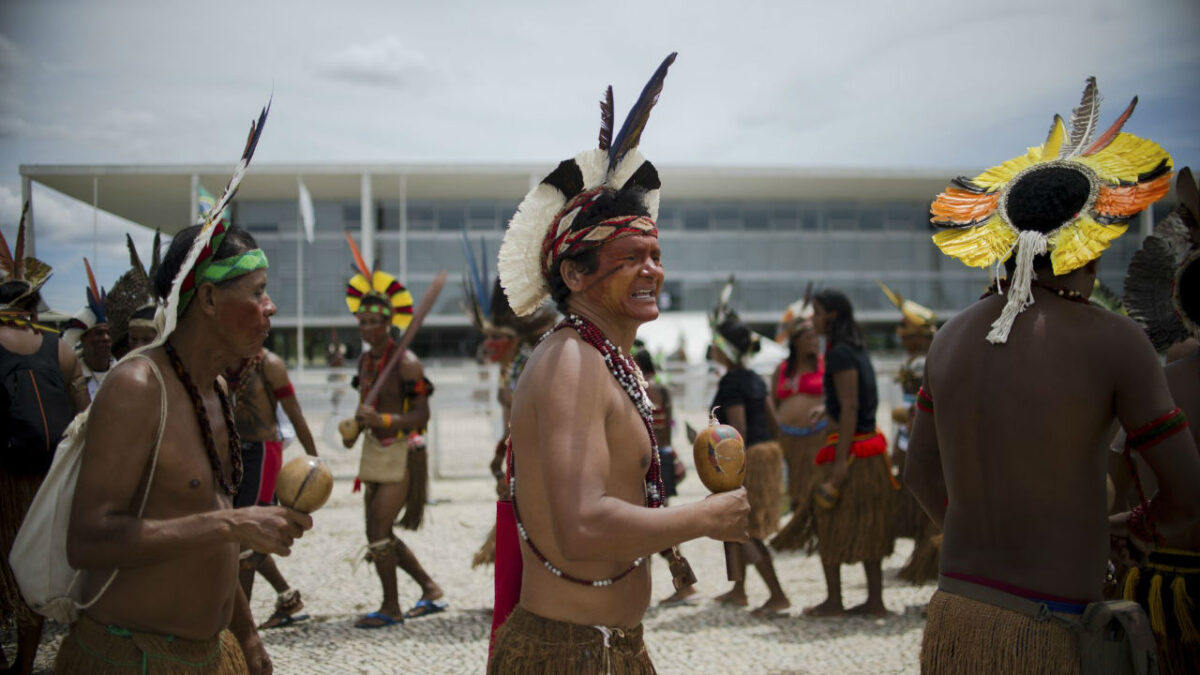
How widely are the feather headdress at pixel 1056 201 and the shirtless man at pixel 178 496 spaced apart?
7.11ft

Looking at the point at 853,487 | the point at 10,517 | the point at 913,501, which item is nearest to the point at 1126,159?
the point at 853,487

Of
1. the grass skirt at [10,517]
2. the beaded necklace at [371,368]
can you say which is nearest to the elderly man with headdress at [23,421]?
the grass skirt at [10,517]

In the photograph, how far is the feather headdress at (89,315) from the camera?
630cm

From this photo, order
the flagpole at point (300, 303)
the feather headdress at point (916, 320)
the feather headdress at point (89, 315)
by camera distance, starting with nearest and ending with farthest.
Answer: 1. the feather headdress at point (89, 315)
2. the feather headdress at point (916, 320)
3. the flagpole at point (300, 303)

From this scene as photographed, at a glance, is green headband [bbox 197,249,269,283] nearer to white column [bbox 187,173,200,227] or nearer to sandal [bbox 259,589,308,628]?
sandal [bbox 259,589,308,628]

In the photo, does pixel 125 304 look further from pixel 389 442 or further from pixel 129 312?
pixel 389 442

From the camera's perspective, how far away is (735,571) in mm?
2484

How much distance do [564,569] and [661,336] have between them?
3201 cm

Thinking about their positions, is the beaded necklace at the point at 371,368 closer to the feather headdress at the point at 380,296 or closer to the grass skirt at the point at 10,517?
the feather headdress at the point at 380,296

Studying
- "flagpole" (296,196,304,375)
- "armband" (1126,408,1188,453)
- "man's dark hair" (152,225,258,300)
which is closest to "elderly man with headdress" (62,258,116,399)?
"man's dark hair" (152,225,258,300)

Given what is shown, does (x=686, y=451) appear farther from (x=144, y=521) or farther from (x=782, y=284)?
(x=782, y=284)

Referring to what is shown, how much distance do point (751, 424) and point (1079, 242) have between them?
13.1ft

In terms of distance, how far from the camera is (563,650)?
2150mm

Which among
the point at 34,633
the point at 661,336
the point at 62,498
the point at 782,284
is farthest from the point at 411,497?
the point at 782,284
